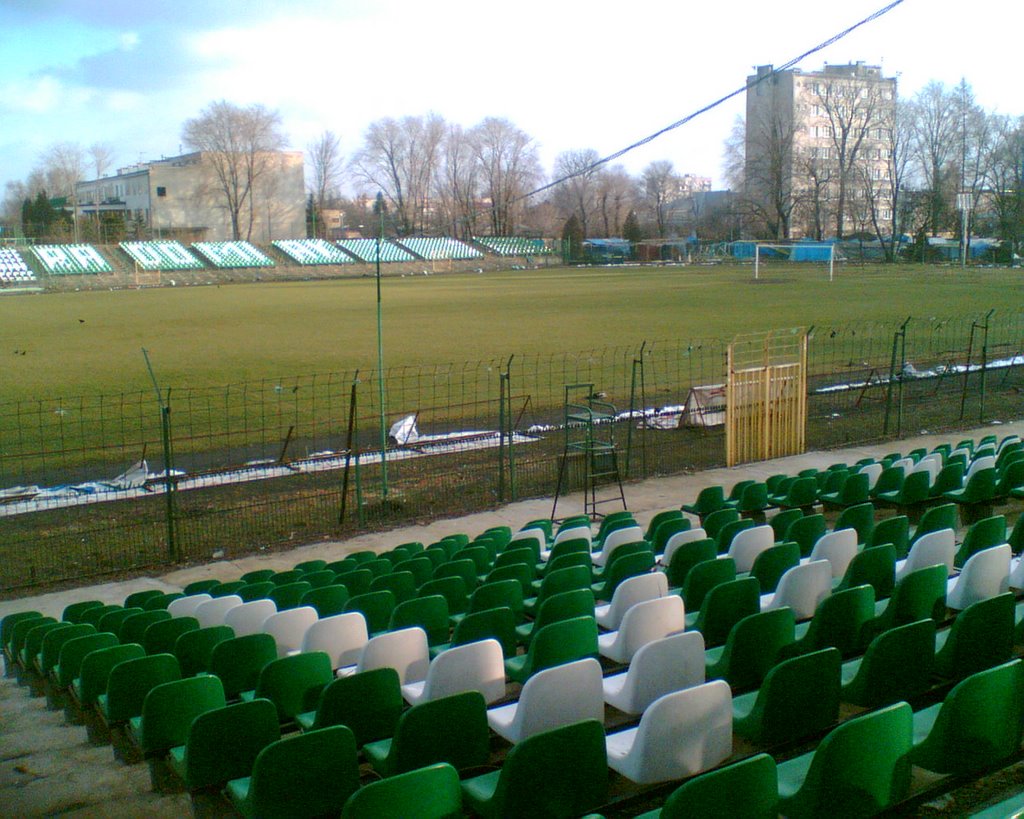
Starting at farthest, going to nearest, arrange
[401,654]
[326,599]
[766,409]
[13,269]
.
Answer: [13,269], [766,409], [326,599], [401,654]

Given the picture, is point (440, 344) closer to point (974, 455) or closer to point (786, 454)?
point (786, 454)

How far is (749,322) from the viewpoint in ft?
130

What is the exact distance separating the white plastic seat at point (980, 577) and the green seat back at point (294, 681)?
365 cm

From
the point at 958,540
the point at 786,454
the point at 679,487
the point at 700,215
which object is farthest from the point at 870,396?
the point at 700,215

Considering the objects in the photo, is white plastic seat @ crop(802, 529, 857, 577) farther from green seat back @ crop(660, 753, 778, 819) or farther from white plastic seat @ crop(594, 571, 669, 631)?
green seat back @ crop(660, 753, 778, 819)

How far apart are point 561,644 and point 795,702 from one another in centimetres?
129

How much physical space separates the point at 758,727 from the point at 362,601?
3.20m

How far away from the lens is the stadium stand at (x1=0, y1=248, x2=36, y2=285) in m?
73.0

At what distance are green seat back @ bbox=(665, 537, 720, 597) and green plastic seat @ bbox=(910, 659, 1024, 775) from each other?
351 centimetres

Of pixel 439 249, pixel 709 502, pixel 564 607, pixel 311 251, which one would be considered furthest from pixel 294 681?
pixel 439 249

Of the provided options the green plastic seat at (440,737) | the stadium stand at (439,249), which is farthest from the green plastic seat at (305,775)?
the stadium stand at (439,249)

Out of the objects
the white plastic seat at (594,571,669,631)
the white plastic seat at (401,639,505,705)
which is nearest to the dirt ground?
the white plastic seat at (401,639,505,705)

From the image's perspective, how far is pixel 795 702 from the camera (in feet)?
14.1

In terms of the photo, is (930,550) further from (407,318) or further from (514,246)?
(514,246)
